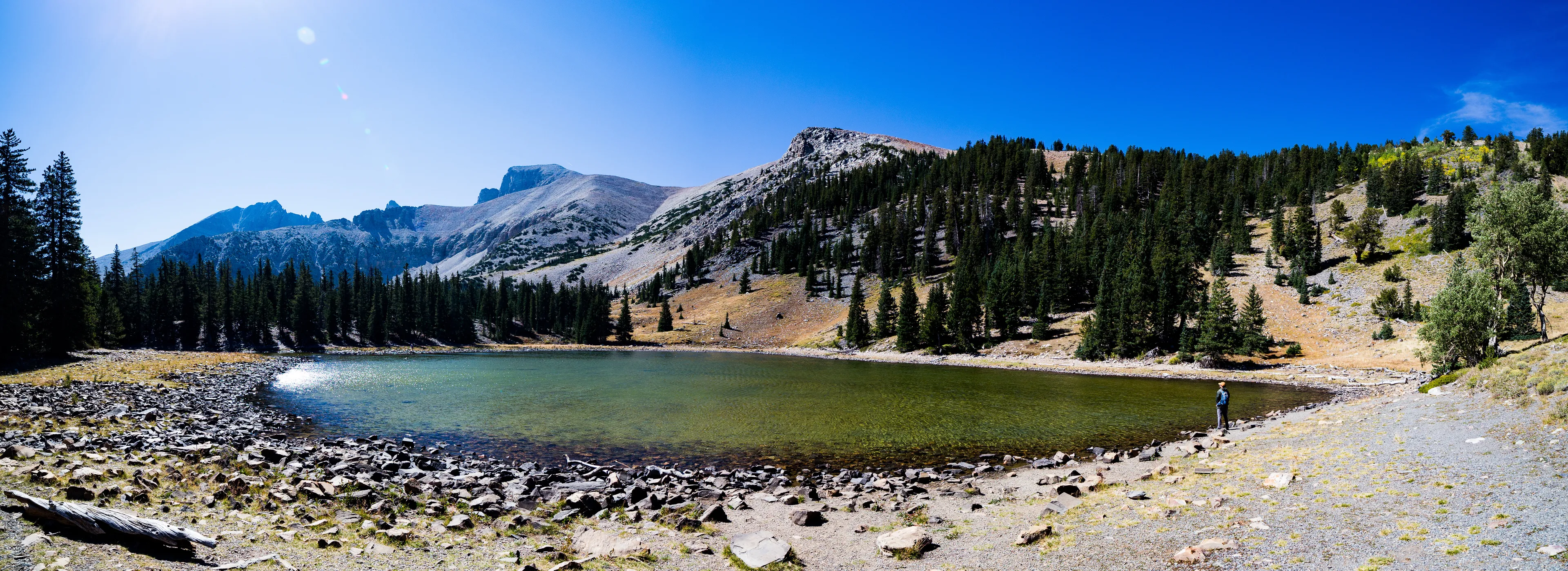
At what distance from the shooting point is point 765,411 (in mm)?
34094

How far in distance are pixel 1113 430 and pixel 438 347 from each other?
126505 mm

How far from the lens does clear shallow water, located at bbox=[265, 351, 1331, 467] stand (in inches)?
930

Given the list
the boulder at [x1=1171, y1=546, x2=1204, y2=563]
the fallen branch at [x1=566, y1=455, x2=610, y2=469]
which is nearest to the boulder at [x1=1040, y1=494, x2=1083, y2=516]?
the boulder at [x1=1171, y1=546, x2=1204, y2=563]

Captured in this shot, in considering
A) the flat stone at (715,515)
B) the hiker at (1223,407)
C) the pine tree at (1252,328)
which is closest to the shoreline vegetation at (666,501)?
the flat stone at (715,515)

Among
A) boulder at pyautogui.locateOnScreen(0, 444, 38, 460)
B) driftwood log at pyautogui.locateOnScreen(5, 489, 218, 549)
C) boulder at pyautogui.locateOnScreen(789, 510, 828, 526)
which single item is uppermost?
driftwood log at pyautogui.locateOnScreen(5, 489, 218, 549)

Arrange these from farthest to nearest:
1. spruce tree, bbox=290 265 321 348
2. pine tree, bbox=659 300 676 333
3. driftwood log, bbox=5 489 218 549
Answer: pine tree, bbox=659 300 676 333 → spruce tree, bbox=290 265 321 348 → driftwood log, bbox=5 489 218 549

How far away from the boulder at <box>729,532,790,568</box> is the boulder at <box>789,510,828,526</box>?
1284 mm

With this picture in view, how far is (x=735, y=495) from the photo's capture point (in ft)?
51.5

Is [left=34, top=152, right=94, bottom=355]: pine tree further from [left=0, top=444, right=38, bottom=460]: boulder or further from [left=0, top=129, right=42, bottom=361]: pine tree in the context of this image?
[left=0, top=444, right=38, bottom=460]: boulder

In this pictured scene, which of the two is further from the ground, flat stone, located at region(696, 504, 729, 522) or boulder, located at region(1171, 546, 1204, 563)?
boulder, located at region(1171, 546, 1204, 563)

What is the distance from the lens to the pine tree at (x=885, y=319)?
98.1 meters

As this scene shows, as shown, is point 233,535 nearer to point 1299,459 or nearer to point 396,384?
point 1299,459

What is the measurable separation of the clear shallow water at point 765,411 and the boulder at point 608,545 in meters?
9.50

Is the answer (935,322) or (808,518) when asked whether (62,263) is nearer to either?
(808,518)
